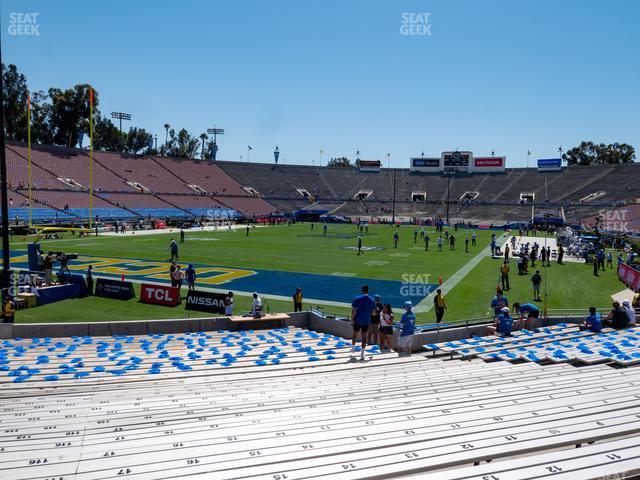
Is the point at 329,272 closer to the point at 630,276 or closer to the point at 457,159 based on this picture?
the point at 630,276

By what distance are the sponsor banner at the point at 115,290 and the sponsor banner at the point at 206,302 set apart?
122 inches

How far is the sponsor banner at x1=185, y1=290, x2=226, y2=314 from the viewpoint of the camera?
18.2m

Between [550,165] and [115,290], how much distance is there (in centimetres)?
9285

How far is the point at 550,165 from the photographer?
95500 mm

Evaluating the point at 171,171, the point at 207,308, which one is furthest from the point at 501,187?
the point at 207,308

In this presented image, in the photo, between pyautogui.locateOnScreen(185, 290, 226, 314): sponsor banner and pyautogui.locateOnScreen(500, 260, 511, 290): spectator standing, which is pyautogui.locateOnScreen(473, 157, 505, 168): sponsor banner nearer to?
pyautogui.locateOnScreen(500, 260, 511, 290): spectator standing

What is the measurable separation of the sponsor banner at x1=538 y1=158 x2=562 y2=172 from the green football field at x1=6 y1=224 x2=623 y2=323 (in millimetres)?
55874

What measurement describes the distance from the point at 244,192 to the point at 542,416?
84509mm

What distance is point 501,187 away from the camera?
94.8 m

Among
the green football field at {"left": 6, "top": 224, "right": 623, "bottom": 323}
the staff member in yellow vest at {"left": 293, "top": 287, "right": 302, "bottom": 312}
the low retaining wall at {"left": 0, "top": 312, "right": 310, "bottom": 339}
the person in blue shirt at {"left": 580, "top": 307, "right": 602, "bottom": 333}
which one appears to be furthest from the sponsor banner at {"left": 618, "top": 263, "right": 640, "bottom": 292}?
the low retaining wall at {"left": 0, "top": 312, "right": 310, "bottom": 339}

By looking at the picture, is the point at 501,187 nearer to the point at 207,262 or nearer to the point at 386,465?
the point at 207,262

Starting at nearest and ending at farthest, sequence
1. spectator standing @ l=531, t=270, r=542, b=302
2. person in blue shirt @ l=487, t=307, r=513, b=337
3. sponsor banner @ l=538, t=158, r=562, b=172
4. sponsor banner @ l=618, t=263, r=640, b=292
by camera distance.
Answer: person in blue shirt @ l=487, t=307, r=513, b=337 < spectator standing @ l=531, t=270, r=542, b=302 < sponsor banner @ l=618, t=263, r=640, b=292 < sponsor banner @ l=538, t=158, r=562, b=172

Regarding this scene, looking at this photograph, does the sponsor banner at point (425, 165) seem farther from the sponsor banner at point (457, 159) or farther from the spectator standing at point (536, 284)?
the spectator standing at point (536, 284)
